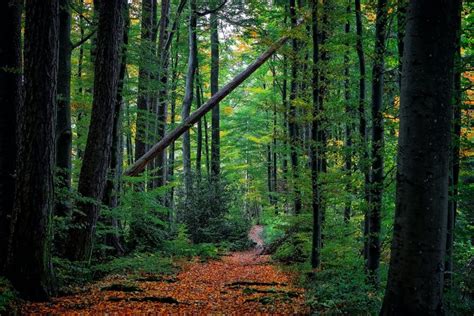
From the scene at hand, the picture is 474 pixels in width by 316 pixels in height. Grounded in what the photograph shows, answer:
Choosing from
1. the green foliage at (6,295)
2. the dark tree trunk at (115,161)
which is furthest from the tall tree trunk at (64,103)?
the green foliage at (6,295)

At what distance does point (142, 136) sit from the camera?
13383mm

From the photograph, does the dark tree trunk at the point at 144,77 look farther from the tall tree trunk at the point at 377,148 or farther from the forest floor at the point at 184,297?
the tall tree trunk at the point at 377,148

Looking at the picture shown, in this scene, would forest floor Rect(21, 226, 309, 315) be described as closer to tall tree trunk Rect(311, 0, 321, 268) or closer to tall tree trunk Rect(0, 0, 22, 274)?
tall tree trunk Rect(311, 0, 321, 268)

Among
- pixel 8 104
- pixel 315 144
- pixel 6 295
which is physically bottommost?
pixel 6 295

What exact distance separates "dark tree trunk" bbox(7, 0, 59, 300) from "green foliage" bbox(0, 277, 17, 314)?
0.19 metres

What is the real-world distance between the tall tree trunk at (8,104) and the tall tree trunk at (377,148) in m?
6.35

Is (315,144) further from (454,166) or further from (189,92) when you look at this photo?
(189,92)

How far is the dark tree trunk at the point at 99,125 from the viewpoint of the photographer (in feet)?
26.4

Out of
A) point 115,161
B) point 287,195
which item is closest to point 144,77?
point 115,161

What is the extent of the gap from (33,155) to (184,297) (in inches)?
144

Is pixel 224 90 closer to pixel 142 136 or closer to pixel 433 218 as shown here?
pixel 142 136

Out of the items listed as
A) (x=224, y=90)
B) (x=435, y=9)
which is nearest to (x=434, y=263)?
(x=435, y=9)

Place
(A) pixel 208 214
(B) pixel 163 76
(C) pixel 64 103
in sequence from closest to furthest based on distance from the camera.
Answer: (C) pixel 64 103, (B) pixel 163 76, (A) pixel 208 214

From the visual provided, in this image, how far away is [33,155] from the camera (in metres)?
5.59
